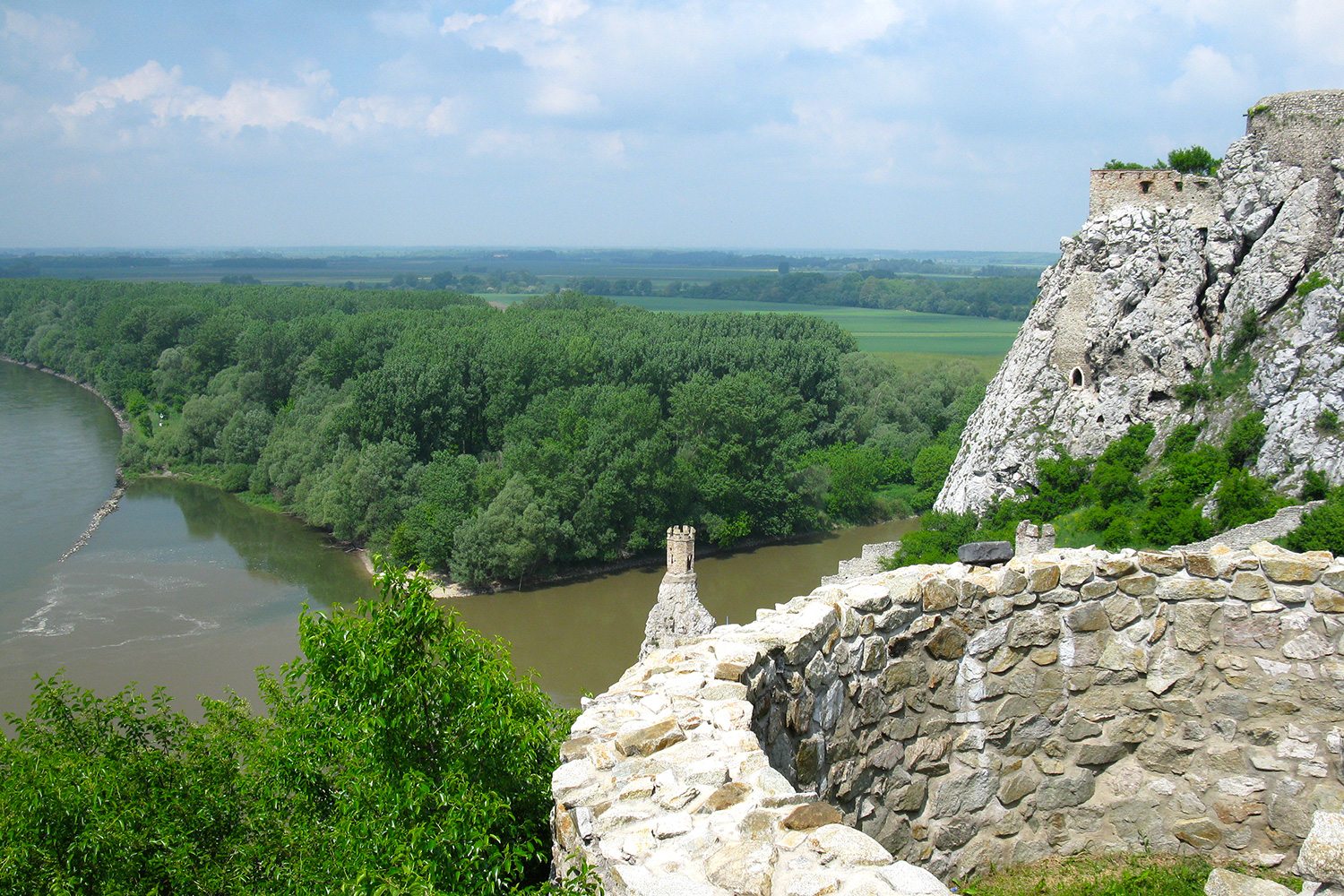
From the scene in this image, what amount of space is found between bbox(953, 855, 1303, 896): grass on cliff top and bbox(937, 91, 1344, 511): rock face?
18.2 meters

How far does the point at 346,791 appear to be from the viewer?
18.1ft

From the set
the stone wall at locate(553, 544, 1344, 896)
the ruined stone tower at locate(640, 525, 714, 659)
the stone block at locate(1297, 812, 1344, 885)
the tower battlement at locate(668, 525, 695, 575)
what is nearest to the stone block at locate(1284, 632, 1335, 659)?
the stone wall at locate(553, 544, 1344, 896)

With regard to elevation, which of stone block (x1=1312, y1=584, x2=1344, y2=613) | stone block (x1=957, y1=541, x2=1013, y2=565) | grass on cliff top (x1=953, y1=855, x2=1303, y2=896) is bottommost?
grass on cliff top (x1=953, y1=855, x2=1303, y2=896)

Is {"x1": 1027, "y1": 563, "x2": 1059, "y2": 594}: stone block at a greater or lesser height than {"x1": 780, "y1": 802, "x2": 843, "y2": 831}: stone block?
greater

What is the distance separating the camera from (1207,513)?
72.9ft

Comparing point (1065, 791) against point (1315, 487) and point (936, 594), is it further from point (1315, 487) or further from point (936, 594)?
point (1315, 487)

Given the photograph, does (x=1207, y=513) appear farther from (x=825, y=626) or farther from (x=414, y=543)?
(x=414, y=543)

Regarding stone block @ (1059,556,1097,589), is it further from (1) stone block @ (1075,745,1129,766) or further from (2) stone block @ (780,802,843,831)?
(2) stone block @ (780,802,843,831)

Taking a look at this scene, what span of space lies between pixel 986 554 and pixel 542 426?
33294 millimetres

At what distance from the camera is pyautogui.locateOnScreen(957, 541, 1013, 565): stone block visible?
242 inches

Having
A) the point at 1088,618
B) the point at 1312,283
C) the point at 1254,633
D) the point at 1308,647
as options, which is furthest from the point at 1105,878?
the point at 1312,283

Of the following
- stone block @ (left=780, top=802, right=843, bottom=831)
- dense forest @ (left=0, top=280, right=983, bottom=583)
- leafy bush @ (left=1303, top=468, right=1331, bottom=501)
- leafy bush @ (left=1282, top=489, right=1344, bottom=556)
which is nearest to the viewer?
stone block @ (left=780, top=802, right=843, bottom=831)

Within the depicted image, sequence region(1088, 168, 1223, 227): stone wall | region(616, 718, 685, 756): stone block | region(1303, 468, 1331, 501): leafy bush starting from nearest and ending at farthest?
region(616, 718, 685, 756): stone block, region(1303, 468, 1331, 501): leafy bush, region(1088, 168, 1223, 227): stone wall

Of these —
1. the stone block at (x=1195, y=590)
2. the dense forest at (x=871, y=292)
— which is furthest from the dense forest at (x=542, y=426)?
the dense forest at (x=871, y=292)
